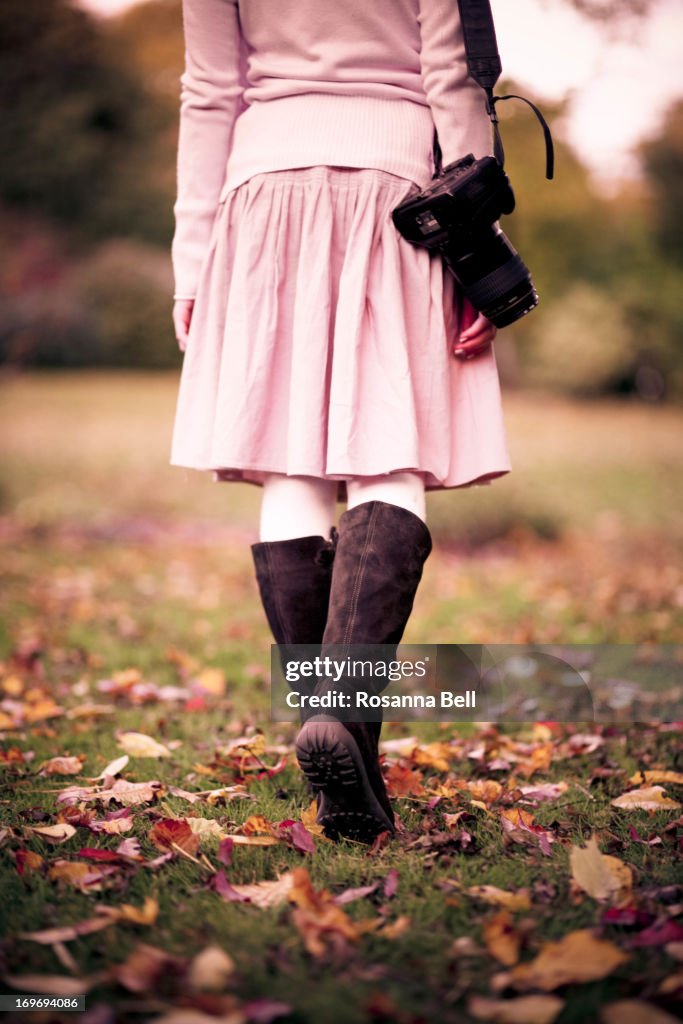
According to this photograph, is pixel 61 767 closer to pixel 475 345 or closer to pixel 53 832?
pixel 53 832

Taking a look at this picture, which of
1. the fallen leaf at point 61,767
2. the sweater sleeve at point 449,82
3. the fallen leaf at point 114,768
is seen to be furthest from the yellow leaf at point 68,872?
the sweater sleeve at point 449,82

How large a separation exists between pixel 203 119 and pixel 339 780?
1.36 metres

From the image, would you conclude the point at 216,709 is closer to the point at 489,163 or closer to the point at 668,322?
the point at 489,163

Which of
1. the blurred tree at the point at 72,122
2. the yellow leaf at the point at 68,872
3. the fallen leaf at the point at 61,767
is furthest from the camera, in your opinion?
the blurred tree at the point at 72,122

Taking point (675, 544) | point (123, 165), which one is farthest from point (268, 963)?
point (123, 165)

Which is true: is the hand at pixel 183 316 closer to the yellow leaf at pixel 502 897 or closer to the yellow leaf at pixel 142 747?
the yellow leaf at pixel 142 747

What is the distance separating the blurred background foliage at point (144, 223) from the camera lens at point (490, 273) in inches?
94.5

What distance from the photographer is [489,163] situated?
1697mm

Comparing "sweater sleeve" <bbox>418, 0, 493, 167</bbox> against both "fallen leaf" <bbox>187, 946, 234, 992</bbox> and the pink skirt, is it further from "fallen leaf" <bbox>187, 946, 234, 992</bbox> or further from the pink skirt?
"fallen leaf" <bbox>187, 946, 234, 992</bbox>

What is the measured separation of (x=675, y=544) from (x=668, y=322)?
15295 millimetres

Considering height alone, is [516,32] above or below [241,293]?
above

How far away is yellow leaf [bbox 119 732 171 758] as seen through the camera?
2264 millimetres

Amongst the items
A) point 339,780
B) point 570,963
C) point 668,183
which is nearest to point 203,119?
point 339,780

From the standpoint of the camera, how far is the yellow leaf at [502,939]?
4.09ft
